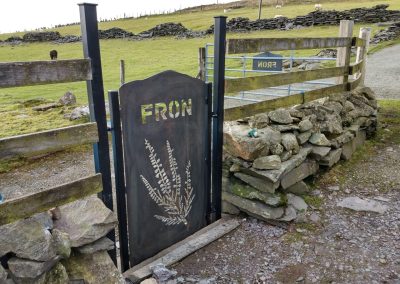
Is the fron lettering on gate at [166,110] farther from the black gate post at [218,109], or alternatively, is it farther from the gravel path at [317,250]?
the gravel path at [317,250]

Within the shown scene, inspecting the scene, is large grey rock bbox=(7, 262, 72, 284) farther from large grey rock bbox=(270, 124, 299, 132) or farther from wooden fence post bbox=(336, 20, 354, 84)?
wooden fence post bbox=(336, 20, 354, 84)

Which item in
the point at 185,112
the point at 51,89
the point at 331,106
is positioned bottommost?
the point at 51,89

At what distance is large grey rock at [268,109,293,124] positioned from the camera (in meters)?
5.11

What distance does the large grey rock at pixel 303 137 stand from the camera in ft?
16.9

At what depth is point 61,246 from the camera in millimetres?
2723

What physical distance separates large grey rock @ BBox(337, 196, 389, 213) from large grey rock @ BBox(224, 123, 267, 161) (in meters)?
1.46

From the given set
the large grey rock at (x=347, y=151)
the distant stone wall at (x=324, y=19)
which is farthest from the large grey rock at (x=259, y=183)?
the distant stone wall at (x=324, y=19)

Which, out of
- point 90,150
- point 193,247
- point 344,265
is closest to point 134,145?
point 193,247

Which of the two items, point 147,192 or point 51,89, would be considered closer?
point 147,192

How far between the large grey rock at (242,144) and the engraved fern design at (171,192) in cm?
78

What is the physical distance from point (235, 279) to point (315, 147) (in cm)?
262

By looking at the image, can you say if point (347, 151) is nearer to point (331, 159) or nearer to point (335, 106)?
point (335, 106)

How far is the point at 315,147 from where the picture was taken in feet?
17.7

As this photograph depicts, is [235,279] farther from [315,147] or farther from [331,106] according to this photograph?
[331,106]
